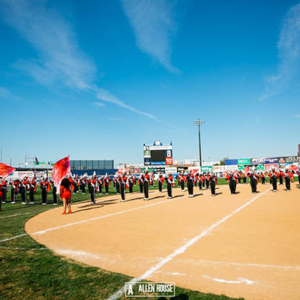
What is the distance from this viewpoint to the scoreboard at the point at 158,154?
45844mm

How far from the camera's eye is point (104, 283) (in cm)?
371

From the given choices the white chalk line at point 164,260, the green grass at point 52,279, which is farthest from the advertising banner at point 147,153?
the green grass at point 52,279

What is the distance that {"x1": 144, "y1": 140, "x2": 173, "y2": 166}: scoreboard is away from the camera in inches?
1805

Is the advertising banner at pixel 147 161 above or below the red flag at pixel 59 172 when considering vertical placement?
above

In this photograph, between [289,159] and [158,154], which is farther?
[289,159]

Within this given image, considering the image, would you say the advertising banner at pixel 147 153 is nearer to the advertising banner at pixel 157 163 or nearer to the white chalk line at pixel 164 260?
the advertising banner at pixel 157 163

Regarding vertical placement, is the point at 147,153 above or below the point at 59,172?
above

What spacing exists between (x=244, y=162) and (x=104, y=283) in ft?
180

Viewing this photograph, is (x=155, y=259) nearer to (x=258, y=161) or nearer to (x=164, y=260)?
(x=164, y=260)

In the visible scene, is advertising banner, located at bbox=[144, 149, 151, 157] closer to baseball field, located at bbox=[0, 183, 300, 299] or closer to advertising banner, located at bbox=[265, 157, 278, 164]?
advertising banner, located at bbox=[265, 157, 278, 164]

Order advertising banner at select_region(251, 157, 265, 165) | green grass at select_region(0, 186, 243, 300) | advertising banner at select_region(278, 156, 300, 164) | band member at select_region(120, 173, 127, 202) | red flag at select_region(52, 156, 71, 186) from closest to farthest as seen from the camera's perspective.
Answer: green grass at select_region(0, 186, 243, 300) → red flag at select_region(52, 156, 71, 186) → band member at select_region(120, 173, 127, 202) → advertising banner at select_region(278, 156, 300, 164) → advertising banner at select_region(251, 157, 265, 165)

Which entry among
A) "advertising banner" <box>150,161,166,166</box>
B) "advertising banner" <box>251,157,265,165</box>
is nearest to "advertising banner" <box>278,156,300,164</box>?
"advertising banner" <box>251,157,265,165</box>

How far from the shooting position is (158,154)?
45.8 metres

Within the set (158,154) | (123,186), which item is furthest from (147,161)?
(123,186)
